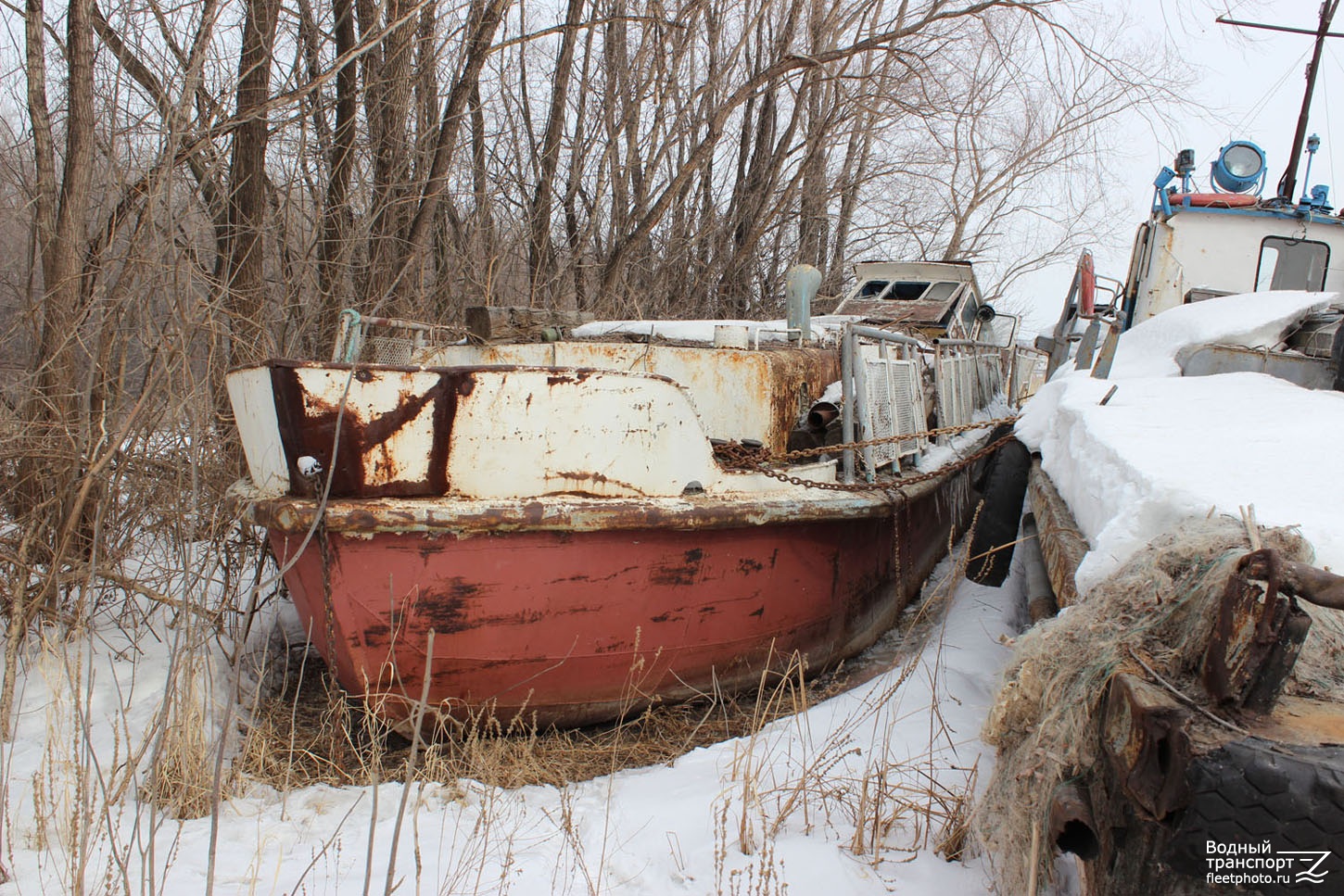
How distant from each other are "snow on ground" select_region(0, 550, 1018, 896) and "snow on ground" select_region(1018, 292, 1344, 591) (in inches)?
41.7

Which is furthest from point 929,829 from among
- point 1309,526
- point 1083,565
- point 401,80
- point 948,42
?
point 948,42

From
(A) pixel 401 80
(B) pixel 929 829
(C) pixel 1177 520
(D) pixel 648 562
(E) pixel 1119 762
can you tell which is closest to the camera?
(E) pixel 1119 762

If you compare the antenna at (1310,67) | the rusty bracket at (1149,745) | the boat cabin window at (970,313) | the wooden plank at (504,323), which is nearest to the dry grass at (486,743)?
the rusty bracket at (1149,745)

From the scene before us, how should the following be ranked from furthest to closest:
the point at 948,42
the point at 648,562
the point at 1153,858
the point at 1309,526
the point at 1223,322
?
the point at 948,42, the point at 1223,322, the point at 648,562, the point at 1309,526, the point at 1153,858

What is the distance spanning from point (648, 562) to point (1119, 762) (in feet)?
8.09

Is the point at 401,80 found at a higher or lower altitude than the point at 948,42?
lower

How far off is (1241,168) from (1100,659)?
24.8 feet

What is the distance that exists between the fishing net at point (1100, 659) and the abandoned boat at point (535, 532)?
155cm

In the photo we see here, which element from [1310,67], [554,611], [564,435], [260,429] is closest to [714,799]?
[554,611]

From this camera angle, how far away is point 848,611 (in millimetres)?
5309

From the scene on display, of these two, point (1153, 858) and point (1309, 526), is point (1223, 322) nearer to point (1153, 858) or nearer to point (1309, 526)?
point (1309, 526)

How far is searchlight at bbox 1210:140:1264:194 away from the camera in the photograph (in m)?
7.91

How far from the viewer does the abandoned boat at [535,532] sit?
379 cm

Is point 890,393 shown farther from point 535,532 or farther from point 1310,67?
point 1310,67
